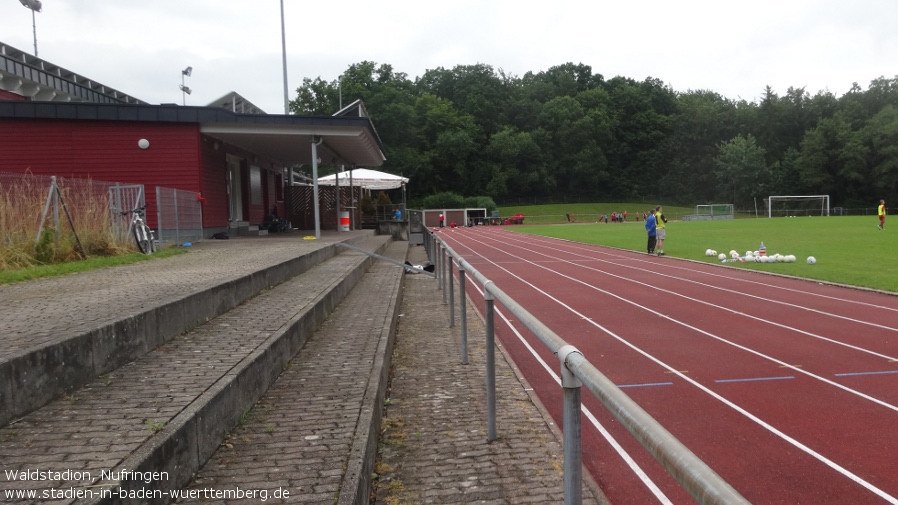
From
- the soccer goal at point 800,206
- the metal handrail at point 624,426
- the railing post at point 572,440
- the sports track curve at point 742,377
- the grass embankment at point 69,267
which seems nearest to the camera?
the metal handrail at point 624,426

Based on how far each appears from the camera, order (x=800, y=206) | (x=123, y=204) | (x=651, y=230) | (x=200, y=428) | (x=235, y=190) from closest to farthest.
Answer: (x=200, y=428), (x=123, y=204), (x=651, y=230), (x=235, y=190), (x=800, y=206)

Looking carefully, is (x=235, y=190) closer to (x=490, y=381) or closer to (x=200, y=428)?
(x=490, y=381)

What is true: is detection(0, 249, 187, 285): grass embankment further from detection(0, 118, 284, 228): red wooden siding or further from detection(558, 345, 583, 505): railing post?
detection(558, 345, 583, 505): railing post

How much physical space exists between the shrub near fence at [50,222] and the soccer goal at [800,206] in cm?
7490

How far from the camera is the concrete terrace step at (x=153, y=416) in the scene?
261 cm

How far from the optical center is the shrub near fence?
8.86m

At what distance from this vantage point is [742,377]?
623cm

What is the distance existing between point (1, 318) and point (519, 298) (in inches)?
344

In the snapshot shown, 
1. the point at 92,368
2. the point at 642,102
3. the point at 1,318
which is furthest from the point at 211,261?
the point at 642,102

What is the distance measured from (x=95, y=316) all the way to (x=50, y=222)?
638cm

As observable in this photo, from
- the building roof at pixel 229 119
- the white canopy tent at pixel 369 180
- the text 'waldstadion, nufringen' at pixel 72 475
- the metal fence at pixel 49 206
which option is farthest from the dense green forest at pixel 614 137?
the text 'waldstadion, nufringen' at pixel 72 475

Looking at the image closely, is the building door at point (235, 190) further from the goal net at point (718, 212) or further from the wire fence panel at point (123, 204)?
the goal net at point (718, 212)

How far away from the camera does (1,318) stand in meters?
4.86

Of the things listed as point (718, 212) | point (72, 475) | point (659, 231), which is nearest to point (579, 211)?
point (718, 212)
